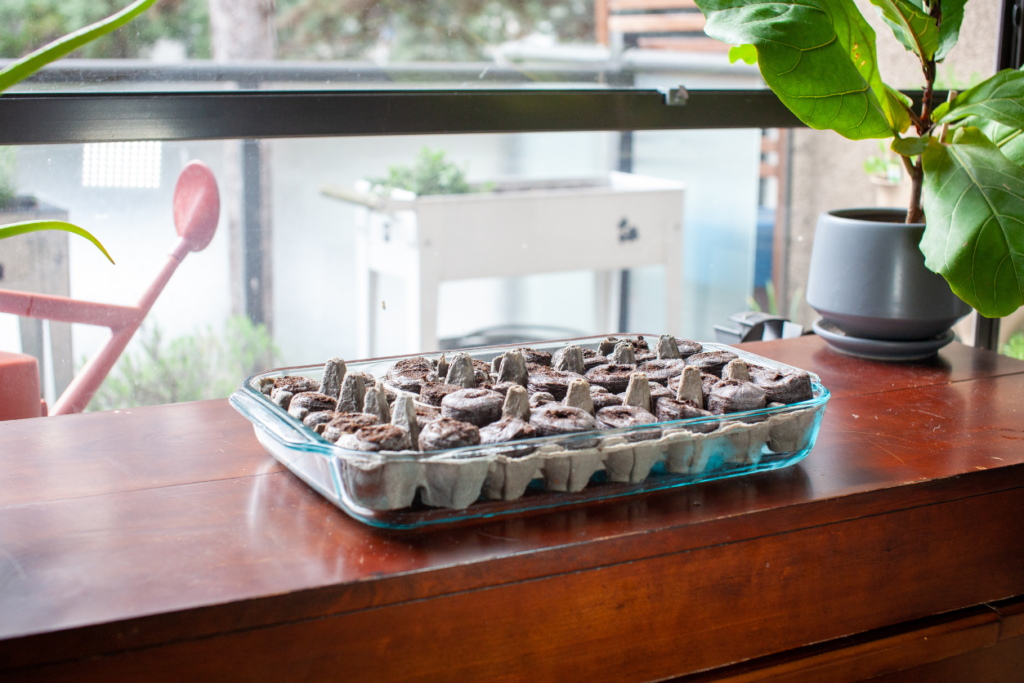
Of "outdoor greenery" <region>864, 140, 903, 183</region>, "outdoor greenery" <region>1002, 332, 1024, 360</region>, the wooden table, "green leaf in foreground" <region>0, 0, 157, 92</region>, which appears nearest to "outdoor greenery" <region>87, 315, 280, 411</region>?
the wooden table

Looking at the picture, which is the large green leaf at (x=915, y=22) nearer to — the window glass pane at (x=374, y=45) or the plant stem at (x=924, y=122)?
the plant stem at (x=924, y=122)

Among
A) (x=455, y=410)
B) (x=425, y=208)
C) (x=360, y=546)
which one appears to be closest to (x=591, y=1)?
(x=425, y=208)

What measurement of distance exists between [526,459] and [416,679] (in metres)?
0.17

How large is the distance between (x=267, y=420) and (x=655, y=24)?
1742mm

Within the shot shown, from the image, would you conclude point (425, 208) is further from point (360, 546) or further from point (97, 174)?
point (360, 546)

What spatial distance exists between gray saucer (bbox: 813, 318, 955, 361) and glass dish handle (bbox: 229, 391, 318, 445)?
0.80m

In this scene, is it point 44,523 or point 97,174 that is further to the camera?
point 97,174

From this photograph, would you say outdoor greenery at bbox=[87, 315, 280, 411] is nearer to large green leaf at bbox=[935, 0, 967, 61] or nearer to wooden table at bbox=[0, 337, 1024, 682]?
wooden table at bbox=[0, 337, 1024, 682]

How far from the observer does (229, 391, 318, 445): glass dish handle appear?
702 mm

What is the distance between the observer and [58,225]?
0.71 metres

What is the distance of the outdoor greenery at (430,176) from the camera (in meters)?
1.95

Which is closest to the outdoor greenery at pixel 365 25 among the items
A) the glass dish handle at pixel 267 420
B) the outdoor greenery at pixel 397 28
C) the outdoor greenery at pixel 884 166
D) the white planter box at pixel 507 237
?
the outdoor greenery at pixel 397 28

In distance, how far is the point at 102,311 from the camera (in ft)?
4.76

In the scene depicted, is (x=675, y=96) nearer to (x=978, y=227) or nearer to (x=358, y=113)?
(x=358, y=113)
